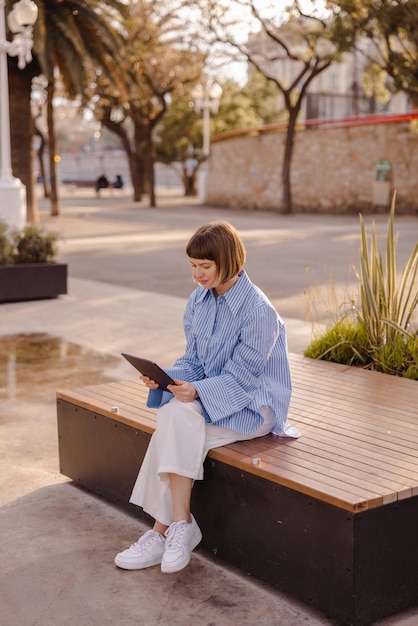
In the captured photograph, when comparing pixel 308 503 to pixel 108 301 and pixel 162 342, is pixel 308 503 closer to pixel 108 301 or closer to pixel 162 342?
pixel 162 342

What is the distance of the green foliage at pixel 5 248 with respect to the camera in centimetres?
1030

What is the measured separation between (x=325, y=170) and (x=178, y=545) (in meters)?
27.5

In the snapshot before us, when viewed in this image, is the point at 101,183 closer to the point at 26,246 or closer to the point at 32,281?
the point at 26,246

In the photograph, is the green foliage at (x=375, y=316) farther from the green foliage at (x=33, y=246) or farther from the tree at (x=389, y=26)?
the tree at (x=389, y=26)

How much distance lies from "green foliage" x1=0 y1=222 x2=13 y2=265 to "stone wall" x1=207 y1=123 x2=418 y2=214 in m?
18.8

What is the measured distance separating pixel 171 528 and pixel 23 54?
12.9 meters

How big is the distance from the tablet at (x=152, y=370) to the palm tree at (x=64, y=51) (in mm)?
17037

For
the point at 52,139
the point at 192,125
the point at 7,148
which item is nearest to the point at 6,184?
the point at 7,148

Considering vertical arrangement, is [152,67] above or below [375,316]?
above

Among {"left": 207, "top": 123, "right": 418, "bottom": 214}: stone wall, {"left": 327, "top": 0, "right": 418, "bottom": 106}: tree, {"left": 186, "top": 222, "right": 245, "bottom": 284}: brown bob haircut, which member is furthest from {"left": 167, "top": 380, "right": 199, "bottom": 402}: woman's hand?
{"left": 207, "top": 123, "right": 418, "bottom": 214}: stone wall

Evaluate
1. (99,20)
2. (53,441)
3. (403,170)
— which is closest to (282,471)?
(53,441)

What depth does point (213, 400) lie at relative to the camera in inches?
139

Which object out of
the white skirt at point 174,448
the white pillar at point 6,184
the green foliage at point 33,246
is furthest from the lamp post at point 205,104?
the white skirt at point 174,448

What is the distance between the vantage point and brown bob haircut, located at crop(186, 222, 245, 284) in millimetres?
3549
